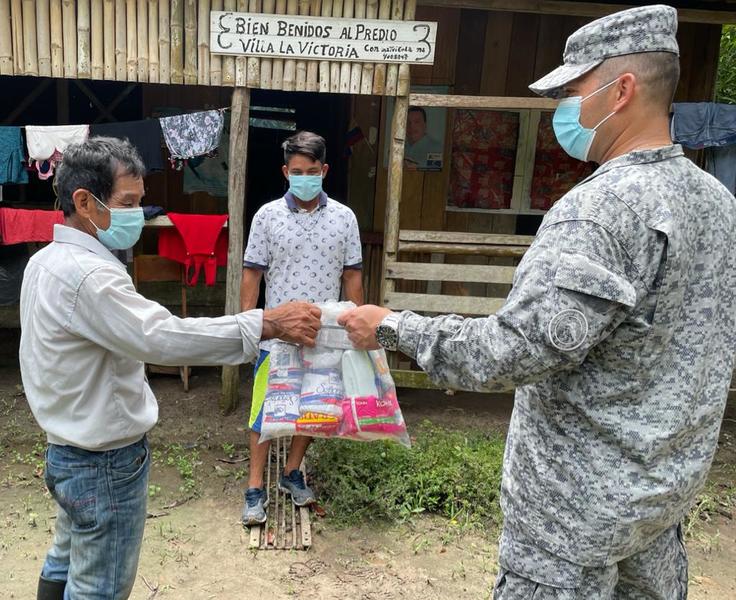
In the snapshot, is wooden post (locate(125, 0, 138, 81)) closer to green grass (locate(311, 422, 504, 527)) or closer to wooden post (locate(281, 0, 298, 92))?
wooden post (locate(281, 0, 298, 92))

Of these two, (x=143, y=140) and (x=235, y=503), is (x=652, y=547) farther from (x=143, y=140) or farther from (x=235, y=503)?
(x=143, y=140)

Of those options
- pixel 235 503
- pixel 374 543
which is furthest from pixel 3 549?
pixel 374 543

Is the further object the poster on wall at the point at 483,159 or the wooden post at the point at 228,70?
the poster on wall at the point at 483,159

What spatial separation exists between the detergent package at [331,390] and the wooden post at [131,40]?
3.09m

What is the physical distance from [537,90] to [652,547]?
1.26m

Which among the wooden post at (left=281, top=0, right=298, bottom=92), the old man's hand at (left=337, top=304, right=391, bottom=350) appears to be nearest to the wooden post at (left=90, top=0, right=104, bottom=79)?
the wooden post at (left=281, top=0, right=298, bottom=92)

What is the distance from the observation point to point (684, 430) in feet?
5.00

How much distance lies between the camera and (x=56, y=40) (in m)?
4.64

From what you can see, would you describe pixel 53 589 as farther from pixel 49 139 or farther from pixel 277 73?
pixel 277 73

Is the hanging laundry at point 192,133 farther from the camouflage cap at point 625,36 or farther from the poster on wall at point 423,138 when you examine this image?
the camouflage cap at point 625,36

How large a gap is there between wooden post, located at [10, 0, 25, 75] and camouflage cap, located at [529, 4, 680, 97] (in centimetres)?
447

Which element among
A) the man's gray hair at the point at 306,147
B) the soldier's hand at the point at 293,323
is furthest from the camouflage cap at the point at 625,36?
the man's gray hair at the point at 306,147

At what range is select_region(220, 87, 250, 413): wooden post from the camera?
4.93m

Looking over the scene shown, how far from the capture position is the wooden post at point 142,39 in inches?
183
